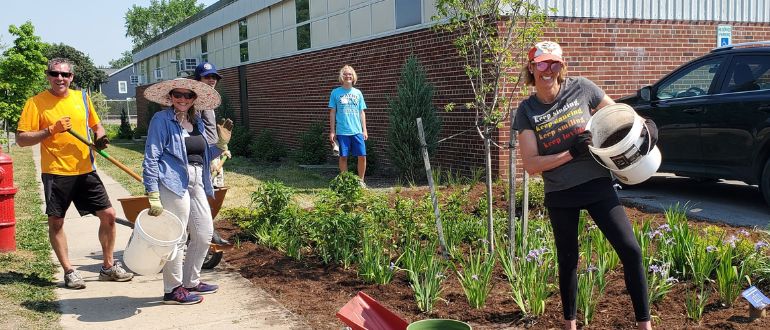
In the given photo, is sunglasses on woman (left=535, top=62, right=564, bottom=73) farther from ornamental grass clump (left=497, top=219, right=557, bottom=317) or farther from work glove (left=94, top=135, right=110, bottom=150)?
work glove (left=94, top=135, right=110, bottom=150)

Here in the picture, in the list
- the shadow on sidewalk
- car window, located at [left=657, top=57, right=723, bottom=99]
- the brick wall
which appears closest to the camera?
the shadow on sidewalk

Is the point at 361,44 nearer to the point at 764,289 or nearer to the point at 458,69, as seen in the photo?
the point at 458,69

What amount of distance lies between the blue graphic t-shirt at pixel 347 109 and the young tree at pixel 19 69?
8.19m

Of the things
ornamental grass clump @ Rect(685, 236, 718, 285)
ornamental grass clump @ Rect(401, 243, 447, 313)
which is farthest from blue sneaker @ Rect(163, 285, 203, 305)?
ornamental grass clump @ Rect(685, 236, 718, 285)

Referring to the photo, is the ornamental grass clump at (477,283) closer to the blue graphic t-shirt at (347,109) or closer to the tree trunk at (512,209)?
the tree trunk at (512,209)

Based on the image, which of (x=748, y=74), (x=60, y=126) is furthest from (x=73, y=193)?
(x=748, y=74)

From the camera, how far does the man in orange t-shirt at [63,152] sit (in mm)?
5816

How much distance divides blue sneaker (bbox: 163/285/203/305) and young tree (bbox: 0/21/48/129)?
1162cm

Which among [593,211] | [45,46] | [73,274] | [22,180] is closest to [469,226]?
[593,211]

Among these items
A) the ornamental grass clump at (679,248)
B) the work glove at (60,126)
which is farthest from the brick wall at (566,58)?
the work glove at (60,126)

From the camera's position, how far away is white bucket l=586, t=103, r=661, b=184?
12.3 feet

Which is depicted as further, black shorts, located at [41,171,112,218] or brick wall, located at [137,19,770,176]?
Result: brick wall, located at [137,19,770,176]

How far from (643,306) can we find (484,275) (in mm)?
1276

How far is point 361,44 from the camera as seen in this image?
14680mm
